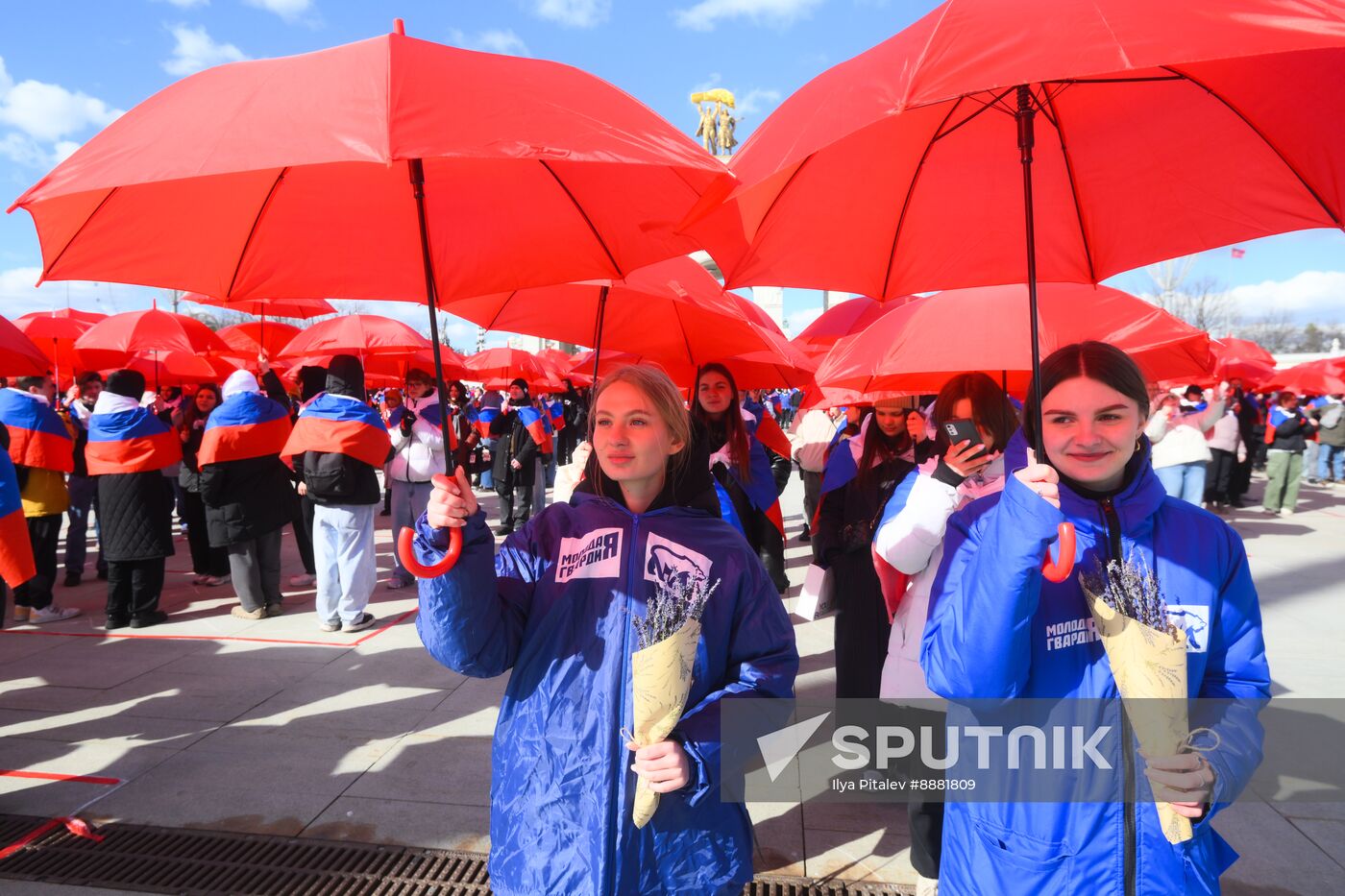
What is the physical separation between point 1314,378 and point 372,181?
58.7ft

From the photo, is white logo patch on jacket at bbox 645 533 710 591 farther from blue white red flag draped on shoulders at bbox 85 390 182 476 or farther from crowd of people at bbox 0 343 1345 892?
blue white red flag draped on shoulders at bbox 85 390 182 476

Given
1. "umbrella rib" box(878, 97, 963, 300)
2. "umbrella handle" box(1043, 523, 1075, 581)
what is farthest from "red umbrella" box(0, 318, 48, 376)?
"umbrella rib" box(878, 97, 963, 300)

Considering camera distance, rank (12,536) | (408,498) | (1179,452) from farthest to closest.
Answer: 1. (1179,452)
2. (408,498)
3. (12,536)

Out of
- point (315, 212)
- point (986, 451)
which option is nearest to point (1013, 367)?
point (986, 451)

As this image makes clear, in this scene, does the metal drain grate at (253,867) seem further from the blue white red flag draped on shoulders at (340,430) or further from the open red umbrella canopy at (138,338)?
the open red umbrella canopy at (138,338)

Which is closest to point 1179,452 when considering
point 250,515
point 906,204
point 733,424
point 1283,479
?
point 1283,479

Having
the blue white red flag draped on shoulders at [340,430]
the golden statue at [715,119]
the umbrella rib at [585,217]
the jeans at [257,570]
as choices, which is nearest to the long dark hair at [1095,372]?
the umbrella rib at [585,217]

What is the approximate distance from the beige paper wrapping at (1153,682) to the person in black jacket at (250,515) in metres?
6.69

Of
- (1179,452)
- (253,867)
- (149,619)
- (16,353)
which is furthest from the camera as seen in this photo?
(1179,452)

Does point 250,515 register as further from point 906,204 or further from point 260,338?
point 906,204

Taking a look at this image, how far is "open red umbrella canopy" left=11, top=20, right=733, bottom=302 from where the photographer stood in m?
1.69

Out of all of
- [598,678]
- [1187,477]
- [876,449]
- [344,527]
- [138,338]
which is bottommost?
[1187,477]

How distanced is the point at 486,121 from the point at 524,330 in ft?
10.2

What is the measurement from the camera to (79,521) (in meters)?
8.13
